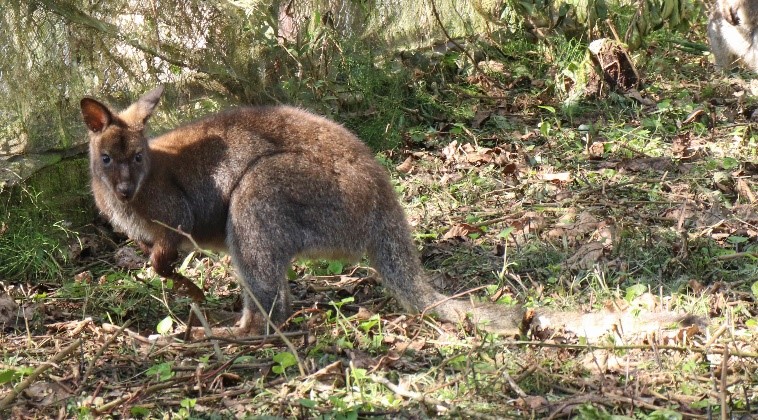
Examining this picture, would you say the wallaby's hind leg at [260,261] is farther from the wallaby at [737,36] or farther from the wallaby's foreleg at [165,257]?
the wallaby at [737,36]

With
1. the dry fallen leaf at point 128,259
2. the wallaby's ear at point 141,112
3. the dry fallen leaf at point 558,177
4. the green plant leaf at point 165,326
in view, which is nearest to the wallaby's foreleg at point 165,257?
the green plant leaf at point 165,326

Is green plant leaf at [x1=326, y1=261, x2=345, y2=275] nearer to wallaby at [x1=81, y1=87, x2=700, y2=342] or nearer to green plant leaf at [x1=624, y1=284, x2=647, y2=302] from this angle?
wallaby at [x1=81, y1=87, x2=700, y2=342]

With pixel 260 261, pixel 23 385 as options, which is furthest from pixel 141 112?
pixel 23 385

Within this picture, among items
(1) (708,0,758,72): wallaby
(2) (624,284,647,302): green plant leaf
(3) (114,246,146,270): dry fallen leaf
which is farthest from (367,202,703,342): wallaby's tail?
(1) (708,0,758,72): wallaby

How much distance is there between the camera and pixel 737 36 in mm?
8500

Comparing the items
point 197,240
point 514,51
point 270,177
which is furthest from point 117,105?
point 514,51

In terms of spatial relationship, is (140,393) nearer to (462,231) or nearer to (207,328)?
(207,328)

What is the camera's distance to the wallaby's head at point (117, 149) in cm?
476

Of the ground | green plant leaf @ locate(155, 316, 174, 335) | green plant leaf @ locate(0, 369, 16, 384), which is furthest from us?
green plant leaf @ locate(155, 316, 174, 335)

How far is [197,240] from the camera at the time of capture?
5035 mm

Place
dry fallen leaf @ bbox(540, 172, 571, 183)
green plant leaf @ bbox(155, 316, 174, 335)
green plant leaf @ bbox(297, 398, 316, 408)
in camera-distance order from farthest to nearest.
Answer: dry fallen leaf @ bbox(540, 172, 571, 183) < green plant leaf @ bbox(155, 316, 174, 335) < green plant leaf @ bbox(297, 398, 316, 408)

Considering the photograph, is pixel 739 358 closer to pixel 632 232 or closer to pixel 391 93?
pixel 632 232

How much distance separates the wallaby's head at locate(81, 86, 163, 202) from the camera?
187 inches

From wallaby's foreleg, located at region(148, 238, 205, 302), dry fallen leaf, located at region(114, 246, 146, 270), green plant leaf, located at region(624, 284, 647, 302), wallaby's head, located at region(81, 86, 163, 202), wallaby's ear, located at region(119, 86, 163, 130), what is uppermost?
wallaby's ear, located at region(119, 86, 163, 130)
